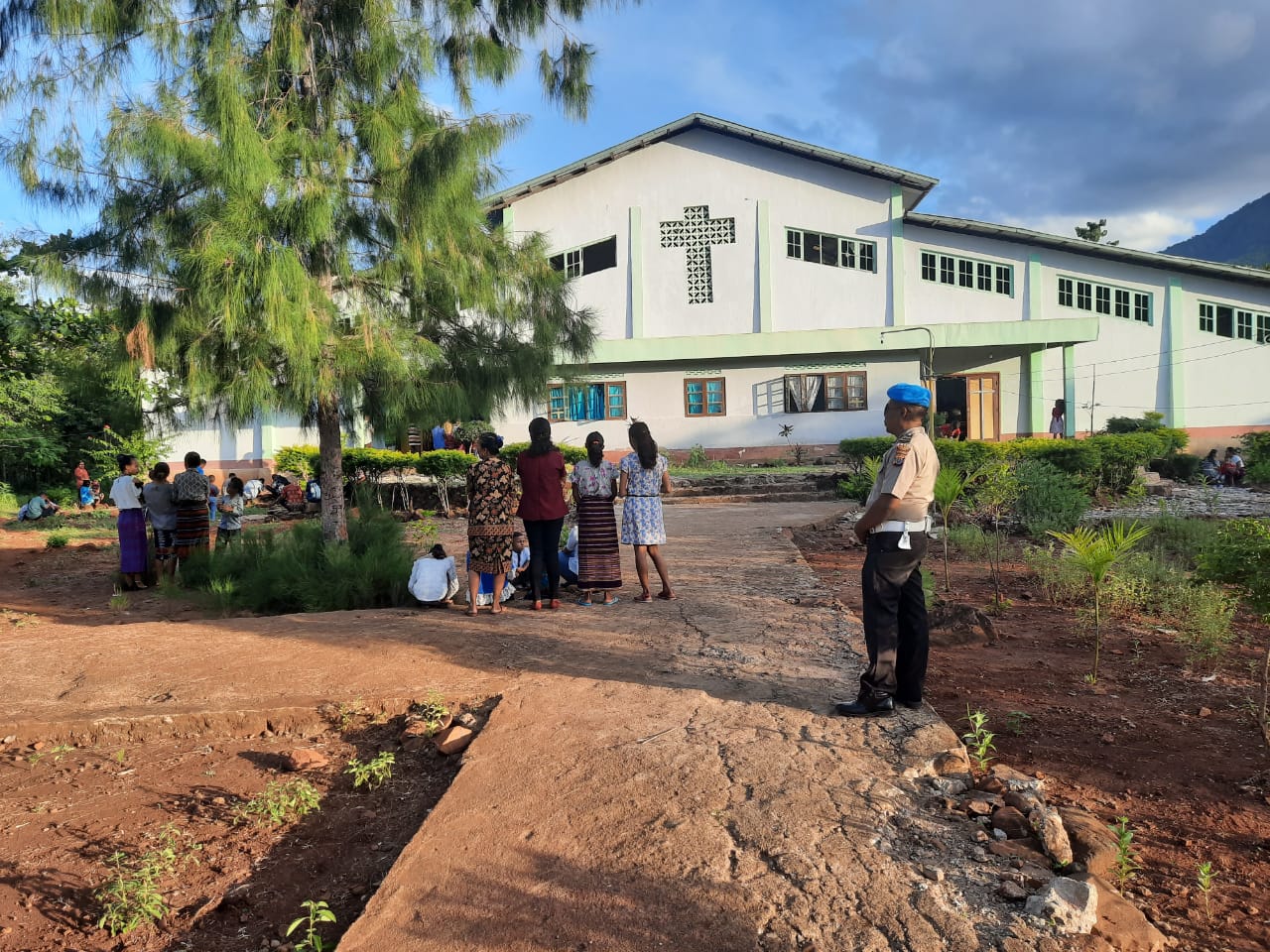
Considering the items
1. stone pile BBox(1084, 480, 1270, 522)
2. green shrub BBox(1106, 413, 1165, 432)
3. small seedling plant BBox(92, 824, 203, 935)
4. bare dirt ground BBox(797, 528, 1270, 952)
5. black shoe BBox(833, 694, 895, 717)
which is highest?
green shrub BBox(1106, 413, 1165, 432)

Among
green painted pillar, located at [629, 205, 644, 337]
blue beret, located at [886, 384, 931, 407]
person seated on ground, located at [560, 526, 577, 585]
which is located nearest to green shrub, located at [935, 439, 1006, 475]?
person seated on ground, located at [560, 526, 577, 585]

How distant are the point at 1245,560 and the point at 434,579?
499 cm

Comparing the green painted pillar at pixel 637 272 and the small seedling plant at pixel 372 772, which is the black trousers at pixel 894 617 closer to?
the small seedling plant at pixel 372 772

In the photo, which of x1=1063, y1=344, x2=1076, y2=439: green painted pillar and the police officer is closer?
the police officer

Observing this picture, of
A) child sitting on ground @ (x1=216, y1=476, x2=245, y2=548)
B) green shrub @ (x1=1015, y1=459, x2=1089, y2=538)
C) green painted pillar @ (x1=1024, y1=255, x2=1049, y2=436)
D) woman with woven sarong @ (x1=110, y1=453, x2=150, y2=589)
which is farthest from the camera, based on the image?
green painted pillar @ (x1=1024, y1=255, x2=1049, y2=436)

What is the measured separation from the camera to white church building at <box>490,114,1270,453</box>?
66.9 feet

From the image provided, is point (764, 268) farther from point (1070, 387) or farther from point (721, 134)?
point (1070, 387)

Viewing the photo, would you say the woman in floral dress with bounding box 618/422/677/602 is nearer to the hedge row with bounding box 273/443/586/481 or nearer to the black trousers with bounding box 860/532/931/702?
the black trousers with bounding box 860/532/931/702

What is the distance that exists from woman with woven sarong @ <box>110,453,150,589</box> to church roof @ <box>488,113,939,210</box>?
13.8 meters

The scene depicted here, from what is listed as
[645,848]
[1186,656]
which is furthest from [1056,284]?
[645,848]

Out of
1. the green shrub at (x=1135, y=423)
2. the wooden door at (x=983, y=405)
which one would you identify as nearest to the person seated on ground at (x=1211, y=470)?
the green shrub at (x=1135, y=423)

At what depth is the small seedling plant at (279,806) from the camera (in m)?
3.16

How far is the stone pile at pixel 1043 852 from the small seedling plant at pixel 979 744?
0.07 m

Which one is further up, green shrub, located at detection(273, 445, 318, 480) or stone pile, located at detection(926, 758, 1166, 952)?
green shrub, located at detection(273, 445, 318, 480)
